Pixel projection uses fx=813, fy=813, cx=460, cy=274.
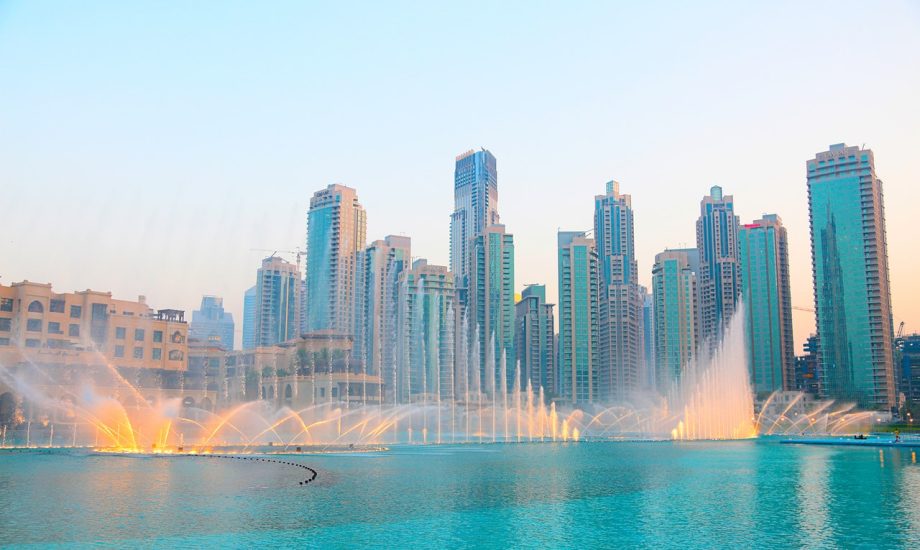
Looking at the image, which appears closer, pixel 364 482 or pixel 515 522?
pixel 515 522

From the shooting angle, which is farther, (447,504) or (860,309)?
(860,309)

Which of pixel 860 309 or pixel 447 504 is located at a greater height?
pixel 860 309

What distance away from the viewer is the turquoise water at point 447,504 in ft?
92.2

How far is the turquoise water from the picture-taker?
92.2ft

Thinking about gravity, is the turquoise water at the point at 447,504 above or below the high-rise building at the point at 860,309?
below

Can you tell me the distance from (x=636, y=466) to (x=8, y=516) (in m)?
45.0

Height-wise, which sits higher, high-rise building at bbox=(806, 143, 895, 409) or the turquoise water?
high-rise building at bbox=(806, 143, 895, 409)

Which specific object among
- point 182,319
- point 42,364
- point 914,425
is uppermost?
point 182,319

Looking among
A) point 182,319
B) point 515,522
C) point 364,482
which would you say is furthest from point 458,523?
point 182,319

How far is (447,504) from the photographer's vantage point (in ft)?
120

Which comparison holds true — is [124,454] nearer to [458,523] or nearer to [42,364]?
Result: [458,523]

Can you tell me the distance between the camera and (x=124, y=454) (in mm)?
64438

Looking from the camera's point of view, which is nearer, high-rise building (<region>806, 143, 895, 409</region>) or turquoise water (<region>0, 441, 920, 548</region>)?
turquoise water (<region>0, 441, 920, 548</region>)

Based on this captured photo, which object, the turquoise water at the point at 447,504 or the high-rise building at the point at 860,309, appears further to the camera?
the high-rise building at the point at 860,309
